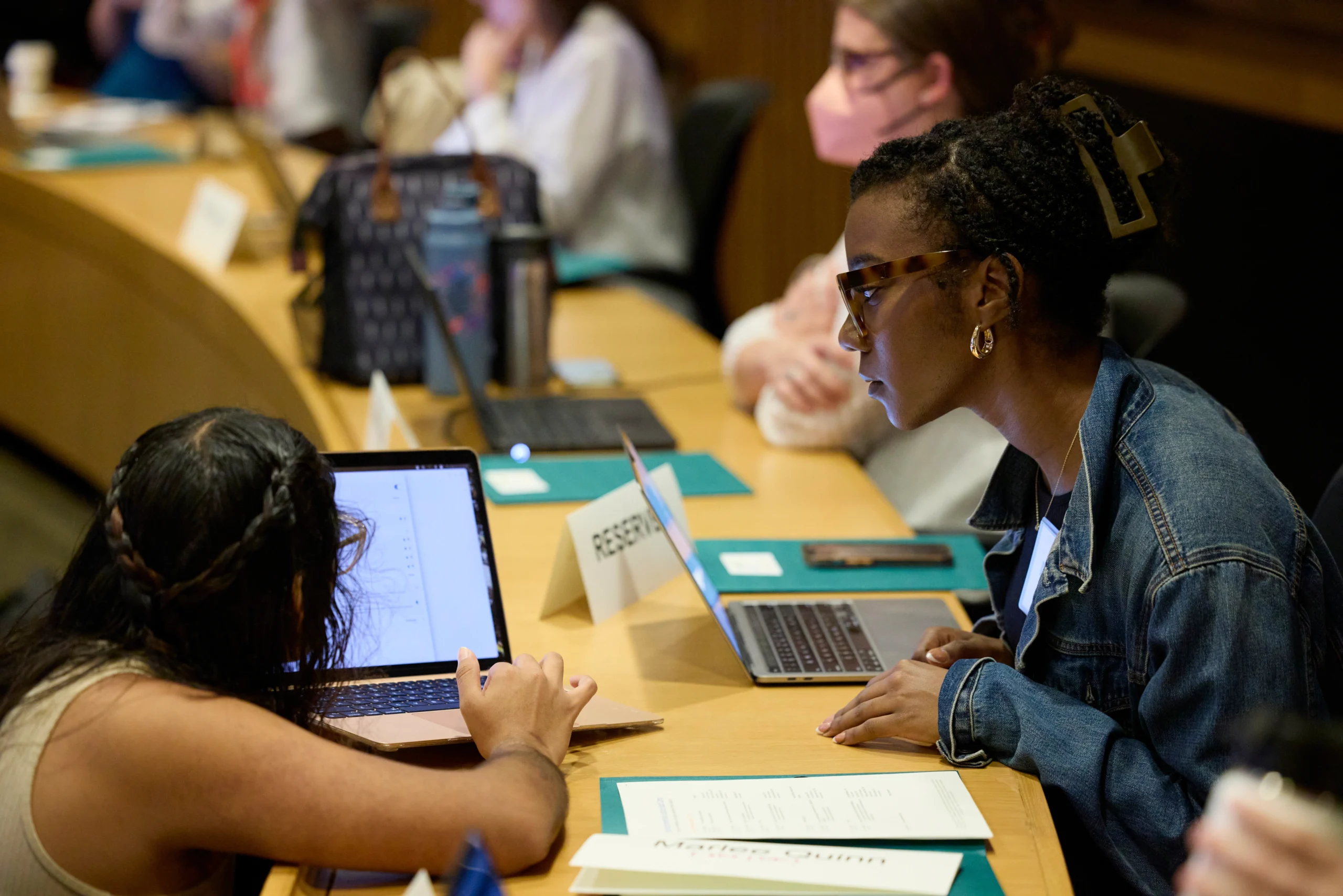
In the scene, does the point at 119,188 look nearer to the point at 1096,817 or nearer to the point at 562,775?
the point at 562,775

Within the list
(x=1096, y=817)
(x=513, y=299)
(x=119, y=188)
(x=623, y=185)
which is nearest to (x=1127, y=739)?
(x=1096, y=817)

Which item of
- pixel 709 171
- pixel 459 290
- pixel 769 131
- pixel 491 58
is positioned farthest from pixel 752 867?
pixel 769 131

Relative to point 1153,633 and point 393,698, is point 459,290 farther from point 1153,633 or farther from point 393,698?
point 1153,633

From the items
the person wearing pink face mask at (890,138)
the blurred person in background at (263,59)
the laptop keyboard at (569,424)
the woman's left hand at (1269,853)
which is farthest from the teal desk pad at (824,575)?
the blurred person in background at (263,59)

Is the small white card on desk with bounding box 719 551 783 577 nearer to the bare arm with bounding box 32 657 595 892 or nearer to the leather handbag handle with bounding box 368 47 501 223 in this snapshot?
the bare arm with bounding box 32 657 595 892

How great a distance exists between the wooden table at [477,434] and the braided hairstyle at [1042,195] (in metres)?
0.46

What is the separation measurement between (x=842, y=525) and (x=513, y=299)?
0.74 m

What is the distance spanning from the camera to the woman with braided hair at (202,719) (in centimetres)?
98

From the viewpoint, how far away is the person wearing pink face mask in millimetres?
1927

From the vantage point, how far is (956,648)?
1.38 meters

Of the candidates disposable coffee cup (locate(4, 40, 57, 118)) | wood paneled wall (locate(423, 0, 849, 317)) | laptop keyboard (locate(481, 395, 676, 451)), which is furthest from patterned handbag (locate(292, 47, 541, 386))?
disposable coffee cup (locate(4, 40, 57, 118))

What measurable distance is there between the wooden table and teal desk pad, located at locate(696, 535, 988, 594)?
45mm

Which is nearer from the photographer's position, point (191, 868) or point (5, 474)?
point (191, 868)

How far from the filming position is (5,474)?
142 inches
